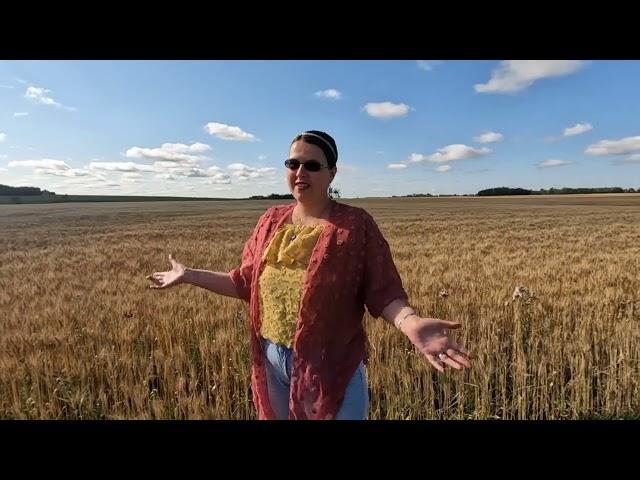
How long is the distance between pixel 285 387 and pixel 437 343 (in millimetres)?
750

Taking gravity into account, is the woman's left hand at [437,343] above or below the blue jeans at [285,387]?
above

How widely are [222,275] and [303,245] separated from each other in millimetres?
529

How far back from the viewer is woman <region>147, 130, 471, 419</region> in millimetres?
1661

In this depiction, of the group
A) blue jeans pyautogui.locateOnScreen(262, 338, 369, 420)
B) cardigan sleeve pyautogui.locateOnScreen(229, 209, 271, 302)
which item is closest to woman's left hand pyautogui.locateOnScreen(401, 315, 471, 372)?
blue jeans pyautogui.locateOnScreen(262, 338, 369, 420)

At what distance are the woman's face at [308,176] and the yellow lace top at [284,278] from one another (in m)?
0.13

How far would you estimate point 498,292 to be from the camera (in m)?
5.48

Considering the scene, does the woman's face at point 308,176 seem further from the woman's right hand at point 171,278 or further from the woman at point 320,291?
the woman's right hand at point 171,278

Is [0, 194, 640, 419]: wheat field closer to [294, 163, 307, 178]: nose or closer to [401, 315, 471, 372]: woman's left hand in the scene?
[401, 315, 471, 372]: woman's left hand

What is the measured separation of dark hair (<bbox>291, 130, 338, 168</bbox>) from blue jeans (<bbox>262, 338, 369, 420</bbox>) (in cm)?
79

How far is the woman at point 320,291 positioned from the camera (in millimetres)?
1661

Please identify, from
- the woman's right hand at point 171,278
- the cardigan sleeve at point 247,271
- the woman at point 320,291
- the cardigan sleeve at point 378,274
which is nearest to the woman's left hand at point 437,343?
the woman at point 320,291

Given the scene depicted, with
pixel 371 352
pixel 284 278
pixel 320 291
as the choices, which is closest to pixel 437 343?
pixel 320 291
